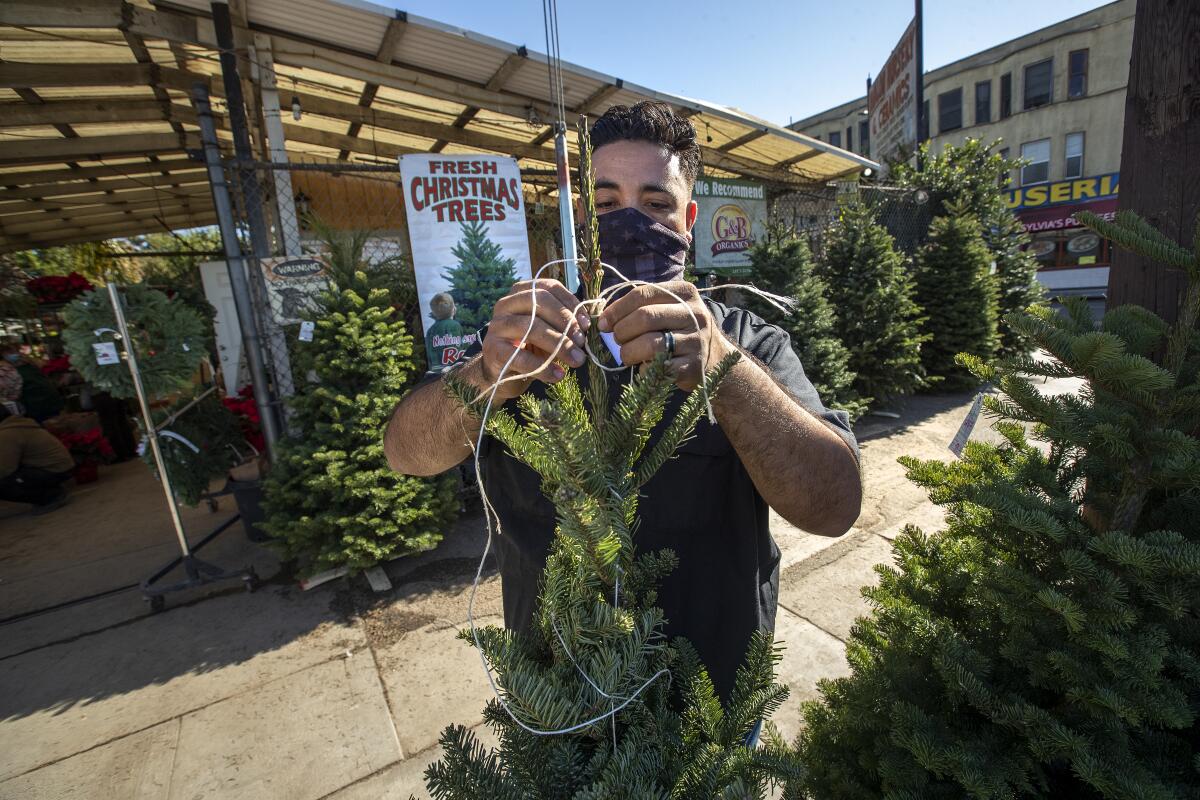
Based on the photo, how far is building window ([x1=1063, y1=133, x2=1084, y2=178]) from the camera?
23.3m

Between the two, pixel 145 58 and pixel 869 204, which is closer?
pixel 145 58

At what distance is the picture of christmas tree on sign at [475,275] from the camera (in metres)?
4.97

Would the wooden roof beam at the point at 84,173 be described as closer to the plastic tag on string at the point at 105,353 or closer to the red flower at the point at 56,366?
the red flower at the point at 56,366

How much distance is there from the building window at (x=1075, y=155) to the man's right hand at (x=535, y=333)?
3236 cm

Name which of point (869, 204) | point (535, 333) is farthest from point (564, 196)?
point (869, 204)

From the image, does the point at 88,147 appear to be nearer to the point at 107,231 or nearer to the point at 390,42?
the point at 390,42

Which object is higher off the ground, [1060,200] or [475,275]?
Answer: [1060,200]

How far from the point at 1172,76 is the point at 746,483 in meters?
1.79

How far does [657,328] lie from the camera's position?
0.99 meters

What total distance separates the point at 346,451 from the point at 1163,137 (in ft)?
15.5

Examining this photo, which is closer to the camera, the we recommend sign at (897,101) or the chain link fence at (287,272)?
the chain link fence at (287,272)

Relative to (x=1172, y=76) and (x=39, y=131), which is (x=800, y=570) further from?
(x=39, y=131)

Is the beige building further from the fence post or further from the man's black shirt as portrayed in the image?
the fence post

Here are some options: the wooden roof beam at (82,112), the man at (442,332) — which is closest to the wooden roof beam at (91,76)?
the wooden roof beam at (82,112)
